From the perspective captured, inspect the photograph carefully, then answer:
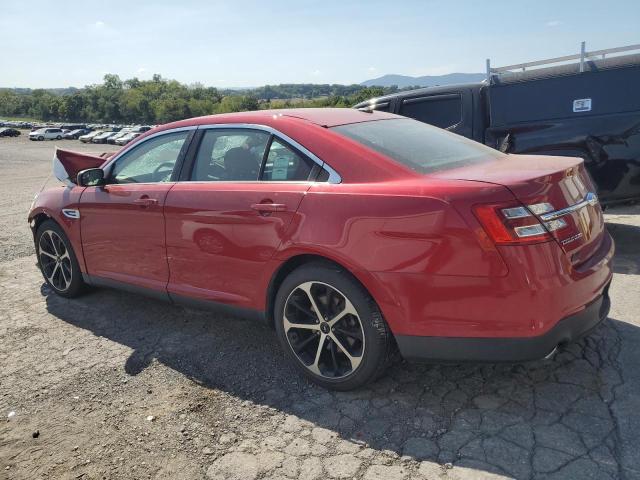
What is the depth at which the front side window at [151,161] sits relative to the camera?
3.86 meters

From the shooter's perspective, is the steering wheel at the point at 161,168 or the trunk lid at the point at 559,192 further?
the steering wheel at the point at 161,168

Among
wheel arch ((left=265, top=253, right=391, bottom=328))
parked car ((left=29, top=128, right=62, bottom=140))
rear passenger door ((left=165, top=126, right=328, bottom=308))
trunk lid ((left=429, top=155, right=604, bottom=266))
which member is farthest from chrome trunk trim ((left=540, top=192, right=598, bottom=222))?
parked car ((left=29, top=128, right=62, bottom=140))

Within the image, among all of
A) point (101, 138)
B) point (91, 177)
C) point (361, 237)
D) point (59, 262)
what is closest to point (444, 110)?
point (91, 177)

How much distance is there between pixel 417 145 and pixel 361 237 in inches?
33.7

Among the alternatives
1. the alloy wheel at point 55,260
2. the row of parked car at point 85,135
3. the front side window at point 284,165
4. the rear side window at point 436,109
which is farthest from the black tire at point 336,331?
the row of parked car at point 85,135

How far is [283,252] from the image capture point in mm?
3012

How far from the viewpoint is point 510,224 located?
2381 millimetres

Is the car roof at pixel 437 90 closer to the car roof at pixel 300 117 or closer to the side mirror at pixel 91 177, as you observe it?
the car roof at pixel 300 117

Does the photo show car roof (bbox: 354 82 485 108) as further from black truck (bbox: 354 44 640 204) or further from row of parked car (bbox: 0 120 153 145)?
row of parked car (bbox: 0 120 153 145)

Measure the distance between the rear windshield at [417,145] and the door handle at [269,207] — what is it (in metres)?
0.57

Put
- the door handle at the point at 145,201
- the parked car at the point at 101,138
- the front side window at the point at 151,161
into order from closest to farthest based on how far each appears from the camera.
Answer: the door handle at the point at 145,201, the front side window at the point at 151,161, the parked car at the point at 101,138

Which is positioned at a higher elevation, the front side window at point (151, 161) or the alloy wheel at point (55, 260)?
the front side window at point (151, 161)

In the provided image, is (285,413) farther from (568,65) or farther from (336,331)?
(568,65)

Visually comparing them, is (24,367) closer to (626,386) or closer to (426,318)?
(426,318)
